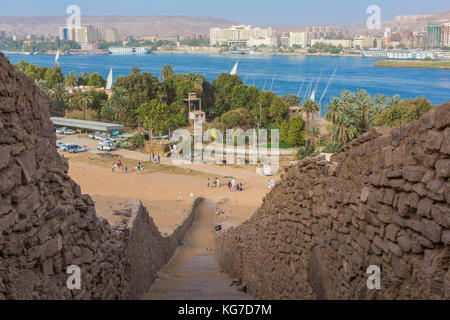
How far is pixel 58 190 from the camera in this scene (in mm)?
4863

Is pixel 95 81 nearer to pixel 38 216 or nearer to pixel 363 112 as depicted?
pixel 363 112

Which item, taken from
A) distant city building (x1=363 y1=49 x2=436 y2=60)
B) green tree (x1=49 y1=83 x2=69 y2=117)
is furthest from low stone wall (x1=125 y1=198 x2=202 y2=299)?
distant city building (x1=363 y1=49 x2=436 y2=60)

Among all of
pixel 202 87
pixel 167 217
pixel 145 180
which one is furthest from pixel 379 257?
pixel 202 87

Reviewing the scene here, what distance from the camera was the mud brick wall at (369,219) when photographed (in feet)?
11.2

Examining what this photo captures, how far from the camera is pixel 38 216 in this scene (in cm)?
422

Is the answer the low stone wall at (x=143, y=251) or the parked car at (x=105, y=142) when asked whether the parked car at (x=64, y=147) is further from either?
the low stone wall at (x=143, y=251)

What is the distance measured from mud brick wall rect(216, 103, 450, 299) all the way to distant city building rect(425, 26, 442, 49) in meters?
158

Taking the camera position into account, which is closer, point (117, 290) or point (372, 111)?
point (117, 290)

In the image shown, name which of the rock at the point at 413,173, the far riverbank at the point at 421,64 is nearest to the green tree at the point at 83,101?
the rock at the point at 413,173

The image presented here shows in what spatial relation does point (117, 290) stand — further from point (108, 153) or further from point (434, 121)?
point (108, 153)

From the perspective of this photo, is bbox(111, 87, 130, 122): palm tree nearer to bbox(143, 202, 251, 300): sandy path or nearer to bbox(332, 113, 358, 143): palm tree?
bbox(332, 113, 358, 143): palm tree

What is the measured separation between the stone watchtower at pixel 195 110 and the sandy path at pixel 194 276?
3099 cm

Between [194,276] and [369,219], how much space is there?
702 centimetres
